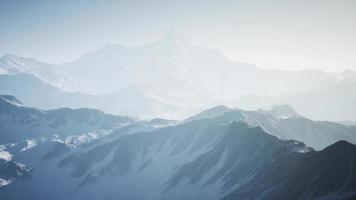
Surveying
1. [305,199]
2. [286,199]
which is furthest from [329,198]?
[286,199]

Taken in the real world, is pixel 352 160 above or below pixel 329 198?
above

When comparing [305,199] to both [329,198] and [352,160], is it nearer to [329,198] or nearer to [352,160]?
[329,198]

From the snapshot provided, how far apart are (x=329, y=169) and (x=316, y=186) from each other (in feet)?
40.1

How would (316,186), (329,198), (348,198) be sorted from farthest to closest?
1. (316,186)
2. (329,198)
3. (348,198)

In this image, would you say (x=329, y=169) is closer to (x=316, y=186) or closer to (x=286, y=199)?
(x=316, y=186)

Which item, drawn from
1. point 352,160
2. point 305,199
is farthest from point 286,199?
point 352,160

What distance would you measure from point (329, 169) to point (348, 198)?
119 feet

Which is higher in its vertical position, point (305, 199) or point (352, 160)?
point (352, 160)

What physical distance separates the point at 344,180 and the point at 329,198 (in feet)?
48.7

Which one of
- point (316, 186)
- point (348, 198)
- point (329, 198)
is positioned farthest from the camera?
point (316, 186)

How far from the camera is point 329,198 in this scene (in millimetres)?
177000

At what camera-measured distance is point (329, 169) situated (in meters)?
198

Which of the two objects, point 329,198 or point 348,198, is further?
point 329,198

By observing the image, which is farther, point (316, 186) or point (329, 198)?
point (316, 186)
